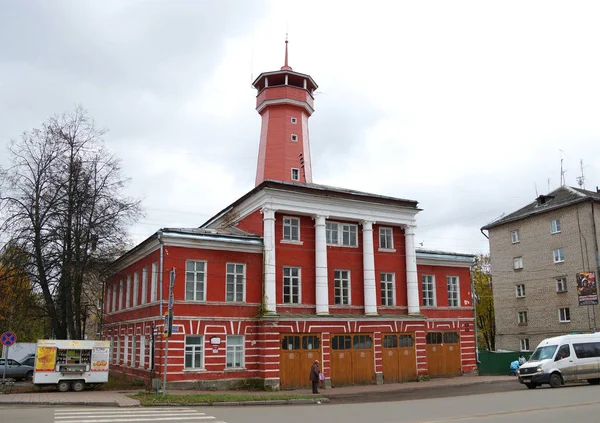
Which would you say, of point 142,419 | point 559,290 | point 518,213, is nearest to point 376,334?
point 142,419

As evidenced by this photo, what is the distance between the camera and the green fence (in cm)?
3738

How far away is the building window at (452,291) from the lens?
119 feet

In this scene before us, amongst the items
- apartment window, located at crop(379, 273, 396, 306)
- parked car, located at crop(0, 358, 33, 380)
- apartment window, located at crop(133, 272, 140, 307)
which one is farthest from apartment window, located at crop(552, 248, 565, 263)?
parked car, located at crop(0, 358, 33, 380)

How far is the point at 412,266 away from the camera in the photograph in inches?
1310

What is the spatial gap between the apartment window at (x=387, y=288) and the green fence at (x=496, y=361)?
9.62 m

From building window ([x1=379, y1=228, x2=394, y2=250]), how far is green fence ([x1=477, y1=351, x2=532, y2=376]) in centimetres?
1132

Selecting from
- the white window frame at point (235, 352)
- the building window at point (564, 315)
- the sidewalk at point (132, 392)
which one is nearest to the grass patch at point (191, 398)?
the sidewalk at point (132, 392)

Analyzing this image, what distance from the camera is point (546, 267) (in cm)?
4578

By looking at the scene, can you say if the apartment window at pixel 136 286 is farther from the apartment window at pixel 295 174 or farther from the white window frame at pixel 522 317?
the white window frame at pixel 522 317

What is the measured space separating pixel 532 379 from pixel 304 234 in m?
13.7

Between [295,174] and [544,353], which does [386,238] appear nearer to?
[295,174]

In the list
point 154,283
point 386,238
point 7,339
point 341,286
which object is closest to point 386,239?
point 386,238

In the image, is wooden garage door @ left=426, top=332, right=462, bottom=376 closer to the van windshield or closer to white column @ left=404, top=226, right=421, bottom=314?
white column @ left=404, top=226, right=421, bottom=314

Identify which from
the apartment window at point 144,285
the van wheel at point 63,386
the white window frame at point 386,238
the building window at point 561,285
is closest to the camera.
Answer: the van wheel at point 63,386
